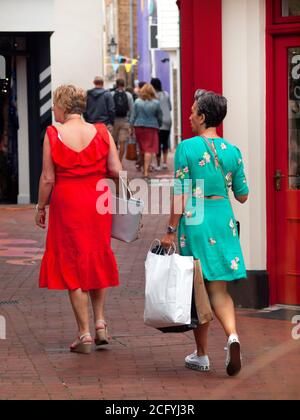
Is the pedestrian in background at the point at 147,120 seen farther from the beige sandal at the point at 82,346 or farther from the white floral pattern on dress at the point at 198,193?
the white floral pattern on dress at the point at 198,193

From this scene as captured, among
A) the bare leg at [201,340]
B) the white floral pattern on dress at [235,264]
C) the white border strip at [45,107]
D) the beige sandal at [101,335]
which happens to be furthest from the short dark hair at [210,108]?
the white border strip at [45,107]

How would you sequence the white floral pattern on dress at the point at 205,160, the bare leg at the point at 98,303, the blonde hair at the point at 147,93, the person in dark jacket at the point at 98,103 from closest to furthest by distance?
the white floral pattern on dress at the point at 205,160, the bare leg at the point at 98,303, the person in dark jacket at the point at 98,103, the blonde hair at the point at 147,93

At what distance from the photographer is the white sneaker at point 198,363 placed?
23.5 ft

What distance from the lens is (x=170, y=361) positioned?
7.50 metres

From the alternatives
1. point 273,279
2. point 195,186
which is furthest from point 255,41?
point 195,186

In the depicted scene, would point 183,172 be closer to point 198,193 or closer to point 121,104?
point 198,193

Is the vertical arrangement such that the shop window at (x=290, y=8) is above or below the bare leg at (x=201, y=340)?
above

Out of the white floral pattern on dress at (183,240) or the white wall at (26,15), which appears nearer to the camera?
the white floral pattern on dress at (183,240)

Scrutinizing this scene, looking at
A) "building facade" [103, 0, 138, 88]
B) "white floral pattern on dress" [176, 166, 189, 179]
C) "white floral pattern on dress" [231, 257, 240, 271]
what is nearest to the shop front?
"white floral pattern on dress" [231, 257, 240, 271]

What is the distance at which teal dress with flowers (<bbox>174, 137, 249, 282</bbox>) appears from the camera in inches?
274

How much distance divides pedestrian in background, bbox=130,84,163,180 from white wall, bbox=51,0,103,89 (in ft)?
8.10

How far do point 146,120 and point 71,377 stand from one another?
1509 centimetres

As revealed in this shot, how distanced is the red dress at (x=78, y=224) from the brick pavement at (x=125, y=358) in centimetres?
51

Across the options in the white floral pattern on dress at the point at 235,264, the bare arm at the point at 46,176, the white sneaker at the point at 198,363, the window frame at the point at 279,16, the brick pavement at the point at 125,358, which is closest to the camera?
the brick pavement at the point at 125,358
